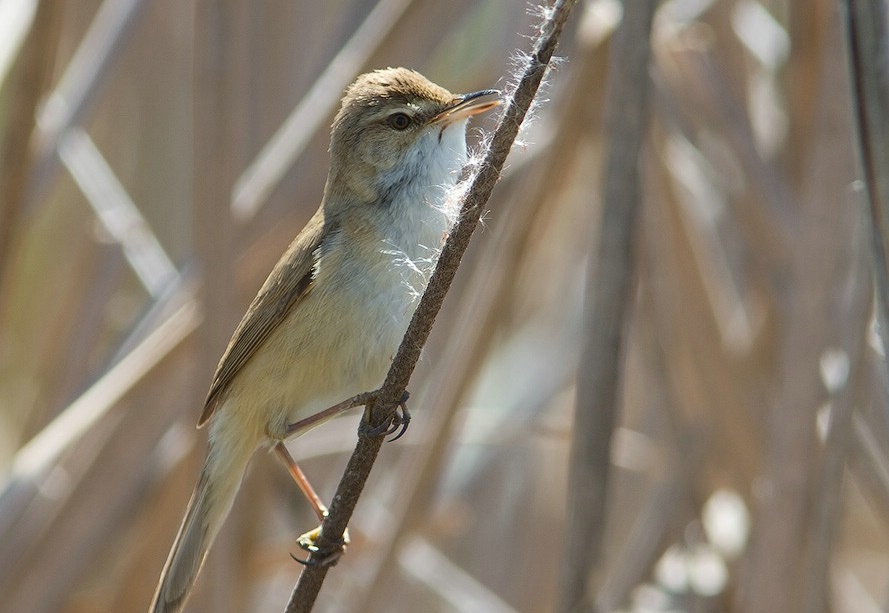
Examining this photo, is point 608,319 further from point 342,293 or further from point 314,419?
point 314,419

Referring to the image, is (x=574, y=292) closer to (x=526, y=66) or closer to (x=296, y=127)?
(x=296, y=127)

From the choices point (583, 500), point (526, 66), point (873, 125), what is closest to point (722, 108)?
point (583, 500)

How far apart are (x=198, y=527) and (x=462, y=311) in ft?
3.40

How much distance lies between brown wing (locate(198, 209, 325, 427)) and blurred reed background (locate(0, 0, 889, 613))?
0.05 m

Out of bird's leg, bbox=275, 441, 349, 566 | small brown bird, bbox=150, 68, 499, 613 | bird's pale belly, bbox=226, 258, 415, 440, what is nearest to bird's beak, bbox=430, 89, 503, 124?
small brown bird, bbox=150, 68, 499, 613

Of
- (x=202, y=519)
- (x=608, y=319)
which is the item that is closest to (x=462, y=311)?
(x=608, y=319)

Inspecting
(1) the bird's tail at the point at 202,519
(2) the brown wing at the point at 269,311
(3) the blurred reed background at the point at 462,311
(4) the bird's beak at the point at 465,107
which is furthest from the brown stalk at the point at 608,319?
(1) the bird's tail at the point at 202,519

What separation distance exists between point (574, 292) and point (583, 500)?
1.83m

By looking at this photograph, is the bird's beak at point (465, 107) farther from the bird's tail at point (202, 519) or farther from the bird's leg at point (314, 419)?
the bird's tail at point (202, 519)

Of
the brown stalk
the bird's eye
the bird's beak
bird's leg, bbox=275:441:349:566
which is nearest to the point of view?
bird's leg, bbox=275:441:349:566

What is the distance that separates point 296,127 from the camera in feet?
8.33

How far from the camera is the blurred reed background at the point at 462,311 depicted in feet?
7.04

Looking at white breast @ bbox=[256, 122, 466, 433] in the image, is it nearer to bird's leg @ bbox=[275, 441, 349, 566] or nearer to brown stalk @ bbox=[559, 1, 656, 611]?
bird's leg @ bbox=[275, 441, 349, 566]

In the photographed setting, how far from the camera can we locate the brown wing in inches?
84.4
